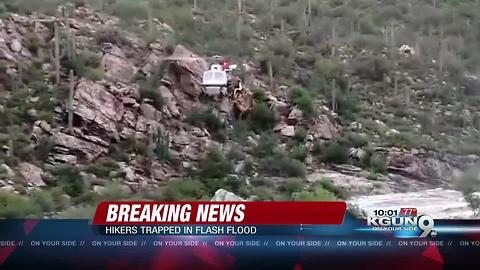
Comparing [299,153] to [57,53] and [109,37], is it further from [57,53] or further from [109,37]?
[57,53]

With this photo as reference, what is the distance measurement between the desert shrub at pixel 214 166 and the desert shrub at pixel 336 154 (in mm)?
571

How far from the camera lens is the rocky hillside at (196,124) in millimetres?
3916

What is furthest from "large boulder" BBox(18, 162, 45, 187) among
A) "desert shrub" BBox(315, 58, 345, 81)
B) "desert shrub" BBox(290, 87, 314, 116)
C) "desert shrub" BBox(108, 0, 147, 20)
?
"desert shrub" BBox(315, 58, 345, 81)

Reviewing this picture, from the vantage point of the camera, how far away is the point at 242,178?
401 cm

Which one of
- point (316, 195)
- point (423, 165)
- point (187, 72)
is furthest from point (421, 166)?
point (187, 72)

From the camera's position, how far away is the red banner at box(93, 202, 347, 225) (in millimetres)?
3822

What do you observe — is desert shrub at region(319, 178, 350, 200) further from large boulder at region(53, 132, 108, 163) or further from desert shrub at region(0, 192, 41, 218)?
desert shrub at region(0, 192, 41, 218)

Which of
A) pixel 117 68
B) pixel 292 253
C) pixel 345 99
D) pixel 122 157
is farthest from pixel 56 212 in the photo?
pixel 345 99

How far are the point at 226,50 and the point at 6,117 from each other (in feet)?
4.30

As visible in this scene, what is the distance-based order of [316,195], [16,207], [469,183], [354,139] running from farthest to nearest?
[354,139] → [469,183] → [316,195] → [16,207]

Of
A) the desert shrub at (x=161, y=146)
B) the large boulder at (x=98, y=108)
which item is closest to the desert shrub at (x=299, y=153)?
the desert shrub at (x=161, y=146)

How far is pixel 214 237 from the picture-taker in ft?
12.5

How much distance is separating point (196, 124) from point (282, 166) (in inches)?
21.9

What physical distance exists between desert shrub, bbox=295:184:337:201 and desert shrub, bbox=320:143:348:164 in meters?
0.23
